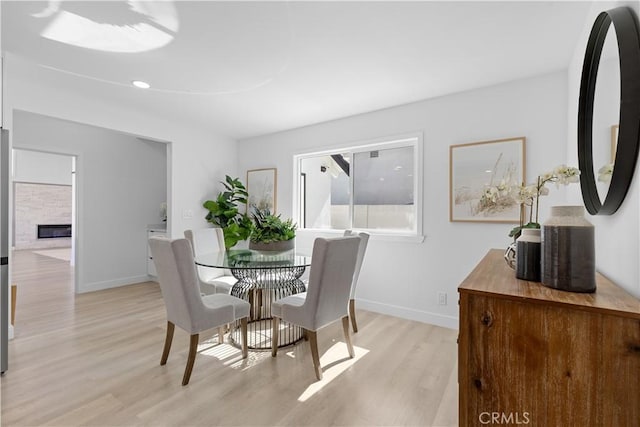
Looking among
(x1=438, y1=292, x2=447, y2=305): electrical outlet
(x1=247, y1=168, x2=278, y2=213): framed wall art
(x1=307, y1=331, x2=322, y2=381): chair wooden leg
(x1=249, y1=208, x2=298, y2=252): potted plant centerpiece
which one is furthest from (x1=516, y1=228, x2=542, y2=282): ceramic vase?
(x1=247, y1=168, x2=278, y2=213): framed wall art

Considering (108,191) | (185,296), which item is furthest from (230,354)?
(108,191)

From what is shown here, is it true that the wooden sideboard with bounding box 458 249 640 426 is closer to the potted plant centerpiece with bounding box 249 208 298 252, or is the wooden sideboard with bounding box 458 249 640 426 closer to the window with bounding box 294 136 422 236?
the potted plant centerpiece with bounding box 249 208 298 252

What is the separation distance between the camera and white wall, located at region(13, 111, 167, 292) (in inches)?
162

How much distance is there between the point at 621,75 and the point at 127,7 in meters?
2.42

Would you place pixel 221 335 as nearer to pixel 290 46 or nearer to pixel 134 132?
pixel 290 46

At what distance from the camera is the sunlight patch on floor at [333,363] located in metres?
1.97

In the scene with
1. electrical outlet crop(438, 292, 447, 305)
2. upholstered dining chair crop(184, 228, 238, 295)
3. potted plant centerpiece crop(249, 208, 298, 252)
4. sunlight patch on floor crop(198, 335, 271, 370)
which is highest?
potted plant centerpiece crop(249, 208, 298, 252)

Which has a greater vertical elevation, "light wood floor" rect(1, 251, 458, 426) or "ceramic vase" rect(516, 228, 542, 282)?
"ceramic vase" rect(516, 228, 542, 282)

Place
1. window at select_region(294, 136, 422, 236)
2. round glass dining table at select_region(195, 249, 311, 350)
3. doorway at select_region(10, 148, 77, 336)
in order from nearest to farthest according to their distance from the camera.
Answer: round glass dining table at select_region(195, 249, 311, 350)
window at select_region(294, 136, 422, 236)
doorway at select_region(10, 148, 77, 336)

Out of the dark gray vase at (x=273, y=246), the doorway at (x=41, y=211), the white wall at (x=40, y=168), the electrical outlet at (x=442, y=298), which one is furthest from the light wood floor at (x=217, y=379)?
the white wall at (x=40, y=168)

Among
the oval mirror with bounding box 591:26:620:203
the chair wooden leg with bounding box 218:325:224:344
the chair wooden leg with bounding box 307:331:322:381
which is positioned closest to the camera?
the oval mirror with bounding box 591:26:620:203

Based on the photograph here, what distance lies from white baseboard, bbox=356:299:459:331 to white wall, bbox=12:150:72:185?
8.67 metres

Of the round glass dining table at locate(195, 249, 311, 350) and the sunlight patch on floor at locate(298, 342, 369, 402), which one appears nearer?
the sunlight patch on floor at locate(298, 342, 369, 402)

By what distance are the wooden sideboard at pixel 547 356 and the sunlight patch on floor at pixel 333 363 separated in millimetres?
1277
